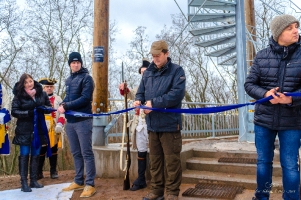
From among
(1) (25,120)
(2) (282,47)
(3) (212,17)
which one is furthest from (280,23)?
(3) (212,17)

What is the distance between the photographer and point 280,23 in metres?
2.81

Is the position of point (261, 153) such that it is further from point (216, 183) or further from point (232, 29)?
point (232, 29)

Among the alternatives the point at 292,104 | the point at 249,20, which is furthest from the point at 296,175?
the point at 249,20

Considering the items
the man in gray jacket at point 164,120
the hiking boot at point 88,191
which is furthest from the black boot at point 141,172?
the man in gray jacket at point 164,120

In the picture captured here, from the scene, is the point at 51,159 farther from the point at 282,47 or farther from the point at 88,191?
the point at 282,47

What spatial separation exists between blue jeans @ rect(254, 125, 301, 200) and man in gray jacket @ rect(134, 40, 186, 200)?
0.95 meters

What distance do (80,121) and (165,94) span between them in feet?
4.78

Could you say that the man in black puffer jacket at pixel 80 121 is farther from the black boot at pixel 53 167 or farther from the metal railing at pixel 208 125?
the metal railing at pixel 208 125

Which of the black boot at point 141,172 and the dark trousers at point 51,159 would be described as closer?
the black boot at point 141,172

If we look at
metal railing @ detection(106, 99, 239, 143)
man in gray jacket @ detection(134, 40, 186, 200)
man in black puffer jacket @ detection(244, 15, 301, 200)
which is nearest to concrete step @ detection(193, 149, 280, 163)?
man in gray jacket @ detection(134, 40, 186, 200)

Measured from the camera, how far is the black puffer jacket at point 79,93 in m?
4.13

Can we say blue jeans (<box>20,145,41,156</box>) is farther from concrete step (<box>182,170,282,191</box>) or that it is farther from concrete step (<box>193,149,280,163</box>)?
concrete step (<box>193,149,280,163</box>)

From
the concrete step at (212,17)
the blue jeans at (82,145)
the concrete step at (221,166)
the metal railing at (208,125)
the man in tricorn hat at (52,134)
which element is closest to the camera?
the blue jeans at (82,145)

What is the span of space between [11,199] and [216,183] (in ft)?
9.61
